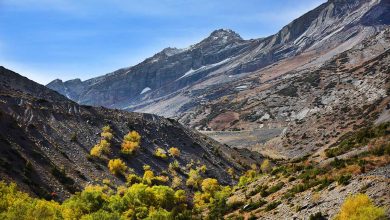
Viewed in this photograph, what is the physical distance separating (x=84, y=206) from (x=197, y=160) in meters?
A: 51.0

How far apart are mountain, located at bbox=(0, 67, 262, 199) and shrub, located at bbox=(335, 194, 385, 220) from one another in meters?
46.6

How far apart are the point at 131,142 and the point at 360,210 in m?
73.7

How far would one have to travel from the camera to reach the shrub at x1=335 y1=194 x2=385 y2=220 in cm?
2952

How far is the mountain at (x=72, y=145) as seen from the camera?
70625mm

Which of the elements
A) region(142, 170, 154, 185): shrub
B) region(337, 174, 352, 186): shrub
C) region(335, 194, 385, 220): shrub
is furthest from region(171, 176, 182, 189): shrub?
region(335, 194, 385, 220): shrub

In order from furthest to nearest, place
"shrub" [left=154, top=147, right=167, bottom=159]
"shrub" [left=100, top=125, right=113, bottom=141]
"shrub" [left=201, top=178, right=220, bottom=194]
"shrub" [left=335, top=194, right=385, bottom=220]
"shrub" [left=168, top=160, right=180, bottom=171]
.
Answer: "shrub" [left=154, top=147, right=167, bottom=159]
"shrub" [left=100, top=125, right=113, bottom=141]
"shrub" [left=168, top=160, right=180, bottom=171]
"shrub" [left=201, top=178, right=220, bottom=194]
"shrub" [left=335, top=194, right=385, bottom=220]

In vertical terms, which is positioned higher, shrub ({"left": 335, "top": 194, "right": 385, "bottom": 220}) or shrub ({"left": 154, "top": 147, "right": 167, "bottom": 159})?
shrub ({"left": 335, "top": 194, "right": 385, "bottom": 220})

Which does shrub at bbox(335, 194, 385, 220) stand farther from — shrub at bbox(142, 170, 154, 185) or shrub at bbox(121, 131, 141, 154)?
shrub at bbox(121, 131, 141, 154)

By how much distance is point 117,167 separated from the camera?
283 feet

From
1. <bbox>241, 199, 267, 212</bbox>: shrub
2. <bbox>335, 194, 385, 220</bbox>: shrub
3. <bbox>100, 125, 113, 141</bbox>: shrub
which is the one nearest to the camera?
<bbox>335, 194, 385, 220</bbox>: shrub

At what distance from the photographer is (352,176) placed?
41062 mm

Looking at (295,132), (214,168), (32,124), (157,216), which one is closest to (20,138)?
(32,124)

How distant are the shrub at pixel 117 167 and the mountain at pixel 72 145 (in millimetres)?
1197

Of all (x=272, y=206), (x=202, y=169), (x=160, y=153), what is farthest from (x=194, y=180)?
(x=272, y=206)
